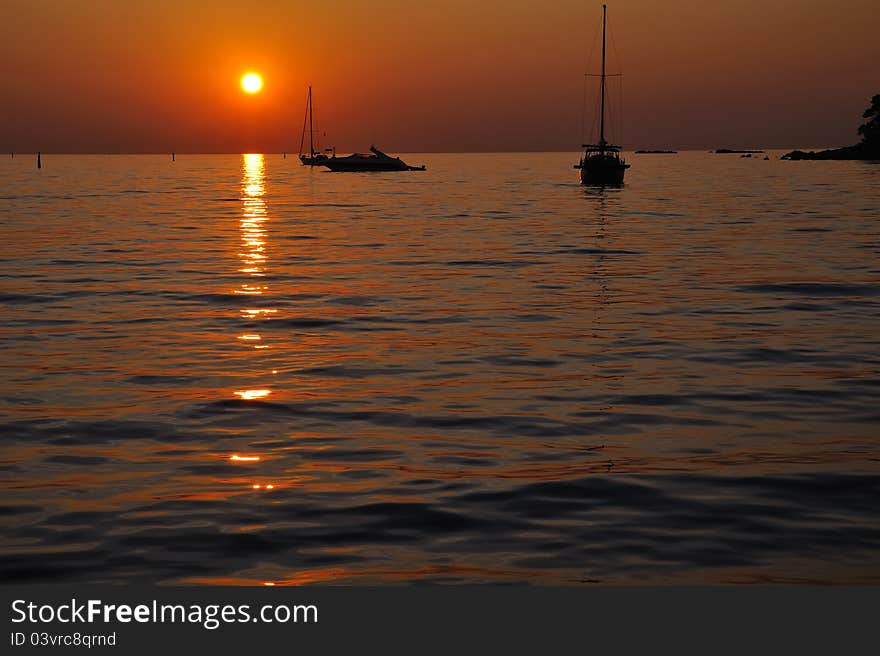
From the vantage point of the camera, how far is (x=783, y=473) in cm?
1100

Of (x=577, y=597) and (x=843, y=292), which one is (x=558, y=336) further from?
(x=577, y=597)

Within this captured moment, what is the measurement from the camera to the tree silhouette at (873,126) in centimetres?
17162

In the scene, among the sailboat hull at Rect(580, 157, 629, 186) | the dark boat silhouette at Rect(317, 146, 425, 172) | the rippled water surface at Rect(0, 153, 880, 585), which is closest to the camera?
the rippled water surface at Rect(0, 153, 880, 585)

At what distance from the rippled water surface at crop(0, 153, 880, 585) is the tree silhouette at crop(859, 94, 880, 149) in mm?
152823

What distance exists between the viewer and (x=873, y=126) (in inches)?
6939

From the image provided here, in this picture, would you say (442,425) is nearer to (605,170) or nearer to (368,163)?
(605,170)

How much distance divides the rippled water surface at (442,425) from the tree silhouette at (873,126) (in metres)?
153

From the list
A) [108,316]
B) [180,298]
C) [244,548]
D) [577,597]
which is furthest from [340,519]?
[180,298]

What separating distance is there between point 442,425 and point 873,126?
17876 cm

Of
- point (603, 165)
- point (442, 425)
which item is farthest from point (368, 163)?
point (442, 425)

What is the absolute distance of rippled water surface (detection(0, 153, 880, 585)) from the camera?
886 centimetres

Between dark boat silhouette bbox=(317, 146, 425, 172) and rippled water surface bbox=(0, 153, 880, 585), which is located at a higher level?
dark boat silhouette bbox=(317, 146, 425, 172)

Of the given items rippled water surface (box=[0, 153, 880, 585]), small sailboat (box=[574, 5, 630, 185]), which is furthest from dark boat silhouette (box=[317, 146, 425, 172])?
rippled water surface (box=[0, 153, 880, 585])

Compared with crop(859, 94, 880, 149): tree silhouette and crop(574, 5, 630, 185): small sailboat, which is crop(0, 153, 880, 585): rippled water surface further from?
crop(859, 94, 880, 149): tree silhouette
